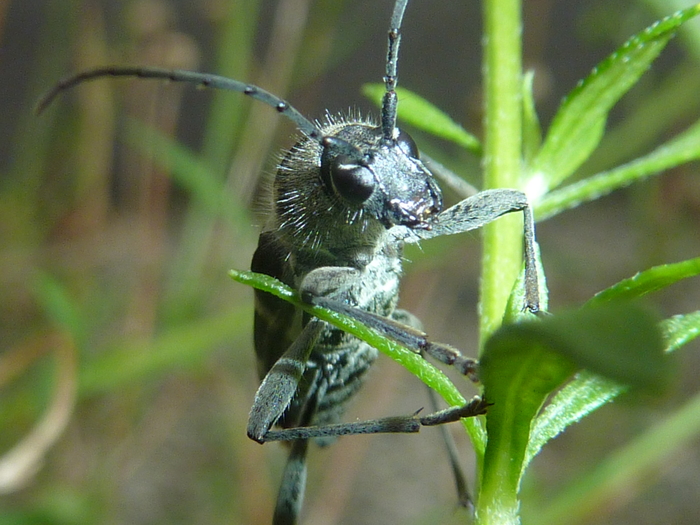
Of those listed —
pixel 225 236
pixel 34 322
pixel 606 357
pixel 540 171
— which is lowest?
pixel 606 357

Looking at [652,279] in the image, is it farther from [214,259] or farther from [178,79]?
[214,259]

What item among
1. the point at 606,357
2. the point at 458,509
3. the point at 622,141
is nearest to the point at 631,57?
the point at 606,357

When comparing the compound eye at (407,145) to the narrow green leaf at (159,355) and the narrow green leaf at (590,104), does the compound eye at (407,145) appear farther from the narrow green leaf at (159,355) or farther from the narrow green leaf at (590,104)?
the narrow green leaf at (159,355)

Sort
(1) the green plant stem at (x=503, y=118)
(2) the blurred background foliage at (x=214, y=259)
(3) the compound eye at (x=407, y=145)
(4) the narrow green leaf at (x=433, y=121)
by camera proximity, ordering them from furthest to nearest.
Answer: (2) the blurred background foliage at (x=214, y=259) < (3) the compound eye at (x=407, y=145) < (4) the narrow green leaf at (x=433, y=121) < (1) the green plant stem at (x=503, y=118)

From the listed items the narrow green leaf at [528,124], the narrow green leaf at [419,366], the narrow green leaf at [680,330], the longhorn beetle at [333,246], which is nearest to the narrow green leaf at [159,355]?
the longhorn beetle at [333,246]

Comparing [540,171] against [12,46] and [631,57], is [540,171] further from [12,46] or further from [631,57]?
[12,46]

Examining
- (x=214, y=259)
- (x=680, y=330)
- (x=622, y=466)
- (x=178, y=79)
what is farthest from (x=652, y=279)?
(x=214, y=259)
